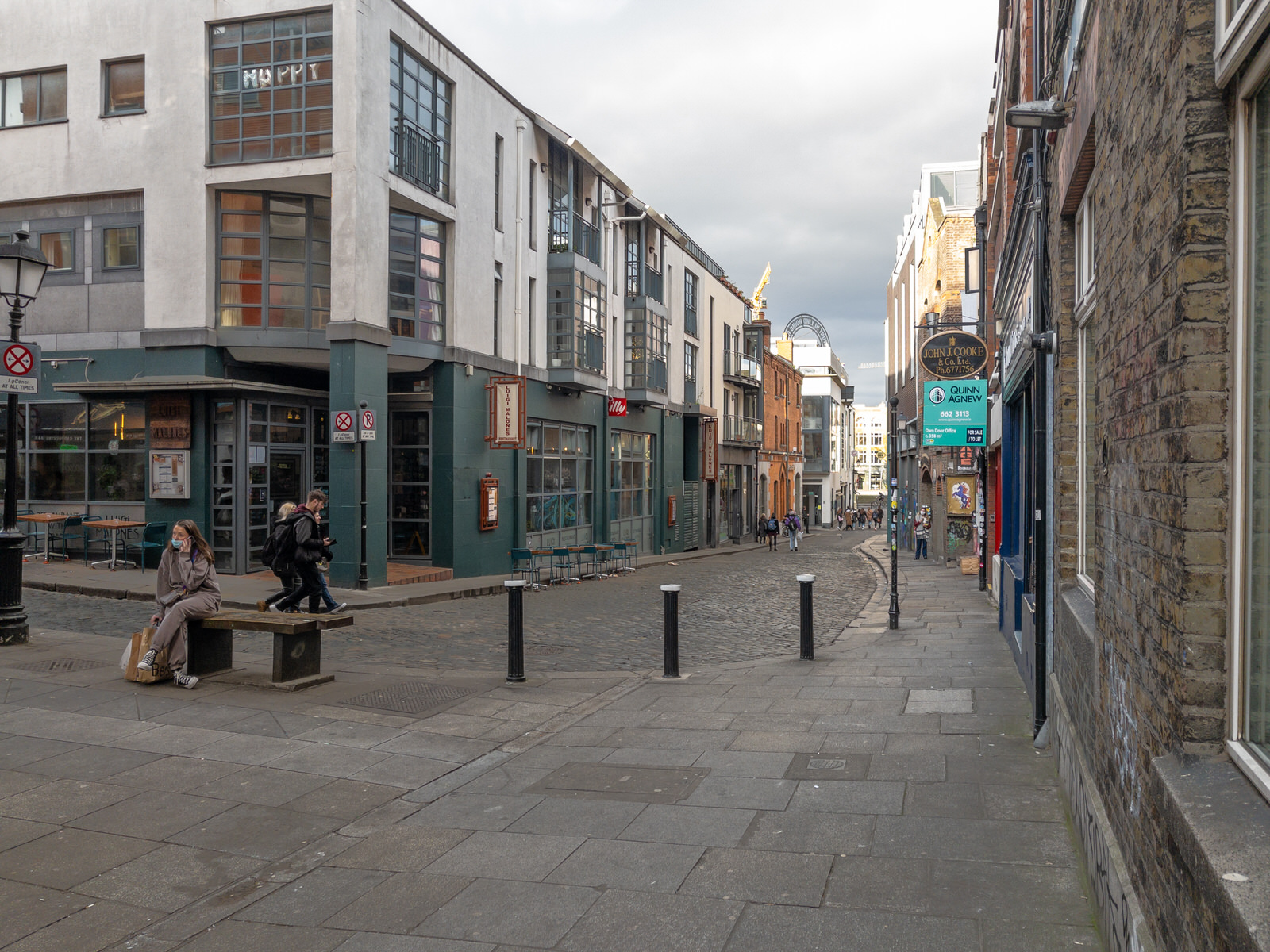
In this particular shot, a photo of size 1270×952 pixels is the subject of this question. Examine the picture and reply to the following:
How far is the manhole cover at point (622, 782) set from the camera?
5953mm

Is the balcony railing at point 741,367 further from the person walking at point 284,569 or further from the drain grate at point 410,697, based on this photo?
the drain grate at point 410,697

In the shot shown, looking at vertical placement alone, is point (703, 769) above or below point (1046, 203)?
below

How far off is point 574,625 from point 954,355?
24.6ft

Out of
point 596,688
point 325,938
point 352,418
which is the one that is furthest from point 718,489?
point 325,938

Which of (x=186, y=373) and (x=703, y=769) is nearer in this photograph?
(x=703, y=769)

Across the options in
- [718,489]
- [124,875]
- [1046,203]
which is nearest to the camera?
[124,875]

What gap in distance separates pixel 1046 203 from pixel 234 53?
625 inches

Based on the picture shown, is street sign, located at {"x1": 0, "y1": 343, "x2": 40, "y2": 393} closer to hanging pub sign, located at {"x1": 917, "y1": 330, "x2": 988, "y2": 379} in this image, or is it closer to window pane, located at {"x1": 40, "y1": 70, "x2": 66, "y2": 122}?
window pane, located at {"x1": 40, "y1": 70, "x2": 66, "y2": 122}

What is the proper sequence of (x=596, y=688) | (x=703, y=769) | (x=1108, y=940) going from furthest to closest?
(x=596, y=688) < (x=703, y=769) < (x=1108, y=940)

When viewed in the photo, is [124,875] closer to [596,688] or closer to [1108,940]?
[1108,940]

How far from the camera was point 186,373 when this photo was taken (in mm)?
17922

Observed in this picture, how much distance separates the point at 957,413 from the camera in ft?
56.5

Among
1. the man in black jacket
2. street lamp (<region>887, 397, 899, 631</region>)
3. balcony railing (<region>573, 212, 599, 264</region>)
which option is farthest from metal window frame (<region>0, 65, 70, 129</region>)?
street lamp (<region>887, 397, 899, 631</region>)

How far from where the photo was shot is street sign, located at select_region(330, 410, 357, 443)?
17500 mm
